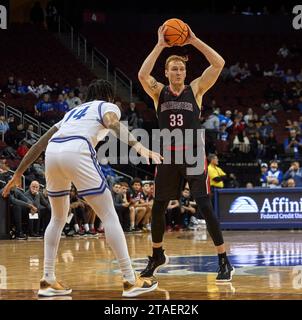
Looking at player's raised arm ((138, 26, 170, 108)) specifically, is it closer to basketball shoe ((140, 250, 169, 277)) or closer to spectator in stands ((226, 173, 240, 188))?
basketball shoe ((140, 250, 169, 277))

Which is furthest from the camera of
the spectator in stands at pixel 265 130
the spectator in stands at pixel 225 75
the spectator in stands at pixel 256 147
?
the spectator in stands at pixel 225 75

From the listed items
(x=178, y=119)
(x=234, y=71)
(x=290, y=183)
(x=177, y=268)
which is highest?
(x=234, y=71)

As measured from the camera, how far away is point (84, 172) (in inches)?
244

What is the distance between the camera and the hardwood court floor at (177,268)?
20.9 feet

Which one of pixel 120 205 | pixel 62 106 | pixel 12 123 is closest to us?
pixel 120 205

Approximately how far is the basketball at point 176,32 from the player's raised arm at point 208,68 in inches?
3.0

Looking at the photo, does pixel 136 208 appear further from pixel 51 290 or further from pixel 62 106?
pixel 51 290

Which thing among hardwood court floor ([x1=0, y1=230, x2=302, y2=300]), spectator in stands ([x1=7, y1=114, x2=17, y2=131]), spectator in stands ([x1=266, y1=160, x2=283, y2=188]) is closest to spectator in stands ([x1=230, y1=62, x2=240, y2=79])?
spectator in stands ([x1=266, y1=160, x2=283, y2=188])

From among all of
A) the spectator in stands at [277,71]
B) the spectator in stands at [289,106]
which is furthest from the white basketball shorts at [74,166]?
the spectator in stands at [277,71]

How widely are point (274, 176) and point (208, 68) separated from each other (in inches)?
465

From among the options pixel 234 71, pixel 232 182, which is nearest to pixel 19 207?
pixel 232 182

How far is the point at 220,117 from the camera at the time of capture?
2384 cm
